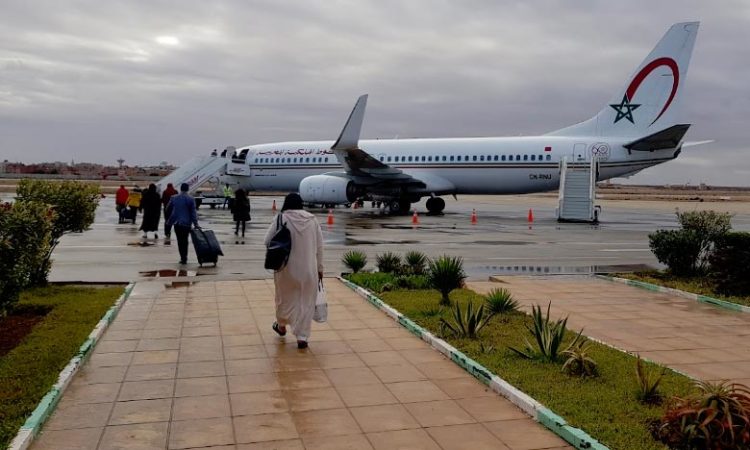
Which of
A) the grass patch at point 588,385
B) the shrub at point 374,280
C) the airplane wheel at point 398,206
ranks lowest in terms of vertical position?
the grass patch at point 588,385

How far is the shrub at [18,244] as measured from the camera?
6.27 m

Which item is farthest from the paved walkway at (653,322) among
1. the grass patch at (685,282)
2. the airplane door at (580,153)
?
the airplane door at (580,153)

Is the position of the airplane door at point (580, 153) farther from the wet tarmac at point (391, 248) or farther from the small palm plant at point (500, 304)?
the small palm plant at point (500, 304)

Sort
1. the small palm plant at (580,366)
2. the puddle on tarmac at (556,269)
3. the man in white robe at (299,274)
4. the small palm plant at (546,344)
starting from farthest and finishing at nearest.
A: the puddle on tarmac at (556,269)
the man in white robe at (299,274)
the small palm plant at (546,344)
the small palm plant at (580,366)

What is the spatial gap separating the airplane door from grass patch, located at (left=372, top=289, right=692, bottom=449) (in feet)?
71.9

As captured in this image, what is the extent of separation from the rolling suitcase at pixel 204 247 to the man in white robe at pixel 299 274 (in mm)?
6318

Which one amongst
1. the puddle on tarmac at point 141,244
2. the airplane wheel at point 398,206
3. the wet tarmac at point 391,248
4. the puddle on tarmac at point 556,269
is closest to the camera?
the wet tarmac at point 391,248

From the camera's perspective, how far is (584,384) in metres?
5.51

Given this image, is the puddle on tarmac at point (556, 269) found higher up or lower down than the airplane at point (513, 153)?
lower down

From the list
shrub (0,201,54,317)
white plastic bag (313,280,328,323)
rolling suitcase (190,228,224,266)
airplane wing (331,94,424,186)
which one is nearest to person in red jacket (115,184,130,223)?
airplane wing (331,94,424,186)

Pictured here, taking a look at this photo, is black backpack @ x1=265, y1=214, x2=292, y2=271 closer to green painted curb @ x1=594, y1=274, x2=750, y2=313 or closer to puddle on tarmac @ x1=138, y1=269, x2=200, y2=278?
puddle on tarmac @ x1=138, y1=269, x2=200, y2=278

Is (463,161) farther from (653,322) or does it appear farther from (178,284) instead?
(653,322)

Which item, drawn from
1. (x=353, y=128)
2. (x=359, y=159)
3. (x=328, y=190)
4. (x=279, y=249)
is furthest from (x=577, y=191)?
(x=279, y=249)

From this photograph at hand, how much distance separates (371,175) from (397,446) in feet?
86.6
